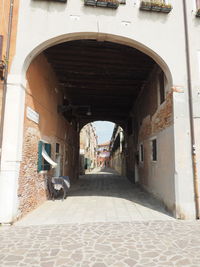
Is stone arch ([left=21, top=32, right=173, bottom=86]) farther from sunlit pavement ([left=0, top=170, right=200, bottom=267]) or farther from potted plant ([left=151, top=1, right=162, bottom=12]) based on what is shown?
sunlit pavement ([left=0, top=170, right=200, bottom=267])

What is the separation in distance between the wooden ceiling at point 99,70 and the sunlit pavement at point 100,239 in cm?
531

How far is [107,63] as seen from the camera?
270 inches

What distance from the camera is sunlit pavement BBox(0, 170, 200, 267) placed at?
2600 mm

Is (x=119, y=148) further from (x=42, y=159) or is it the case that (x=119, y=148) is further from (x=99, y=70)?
(x=42, y=159)

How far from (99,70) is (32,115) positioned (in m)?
3.71

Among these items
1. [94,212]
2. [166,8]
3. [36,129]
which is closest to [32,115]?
[36,129]

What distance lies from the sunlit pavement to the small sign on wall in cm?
272

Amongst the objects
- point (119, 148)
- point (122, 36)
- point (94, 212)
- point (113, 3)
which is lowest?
point (94, 212)

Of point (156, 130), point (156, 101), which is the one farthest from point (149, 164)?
point (156, 101)

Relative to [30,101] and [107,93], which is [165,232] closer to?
[30,101]

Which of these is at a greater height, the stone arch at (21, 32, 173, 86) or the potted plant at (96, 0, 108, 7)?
the potted plant at (96, 0, 108, 7)

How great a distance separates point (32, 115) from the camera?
5.16m

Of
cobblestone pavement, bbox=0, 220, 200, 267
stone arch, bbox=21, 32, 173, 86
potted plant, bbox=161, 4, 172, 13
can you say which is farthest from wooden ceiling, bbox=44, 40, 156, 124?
cobblestone pavement, bbox=0, 220, 200, 267

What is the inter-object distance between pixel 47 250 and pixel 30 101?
12.4 feet
